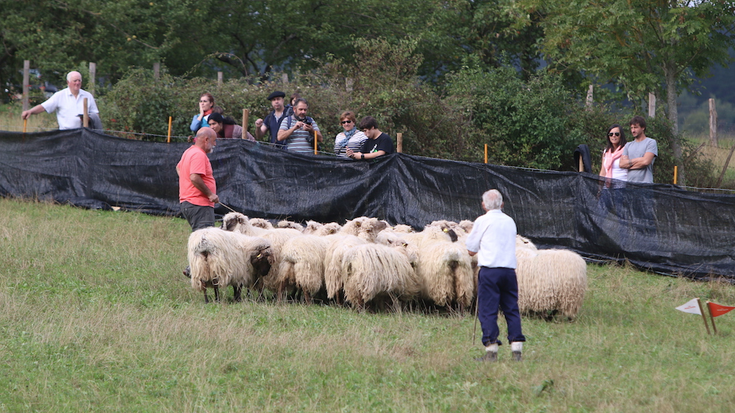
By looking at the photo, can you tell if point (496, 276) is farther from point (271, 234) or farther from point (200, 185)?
point (200, 185)

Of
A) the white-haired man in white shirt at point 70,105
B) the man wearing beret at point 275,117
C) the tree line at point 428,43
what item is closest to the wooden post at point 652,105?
the tree line at point 428,43

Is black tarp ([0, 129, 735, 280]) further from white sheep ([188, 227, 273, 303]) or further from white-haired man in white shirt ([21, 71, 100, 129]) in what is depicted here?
white sheep ([188, 227, 273, 303])

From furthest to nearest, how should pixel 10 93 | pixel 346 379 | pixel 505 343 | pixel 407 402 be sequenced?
pixel 10 93, pixel 505 343, pixel 346 379, pixel 407 402

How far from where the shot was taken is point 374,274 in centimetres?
841

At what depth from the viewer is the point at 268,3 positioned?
31.6 m

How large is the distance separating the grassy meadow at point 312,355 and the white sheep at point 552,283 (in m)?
0.19

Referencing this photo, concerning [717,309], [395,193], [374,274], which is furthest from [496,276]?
[395,193]

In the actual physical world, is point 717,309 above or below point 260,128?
below

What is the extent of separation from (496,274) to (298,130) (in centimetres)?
731

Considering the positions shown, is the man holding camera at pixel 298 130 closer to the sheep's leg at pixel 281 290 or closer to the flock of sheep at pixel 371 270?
the flock of sheep at pixel 371 270

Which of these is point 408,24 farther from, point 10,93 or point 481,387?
point 481,387

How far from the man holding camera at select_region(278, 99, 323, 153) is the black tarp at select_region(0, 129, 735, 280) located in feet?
0.88

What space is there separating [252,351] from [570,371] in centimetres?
267

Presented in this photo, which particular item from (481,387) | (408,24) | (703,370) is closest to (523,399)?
(481,387)
